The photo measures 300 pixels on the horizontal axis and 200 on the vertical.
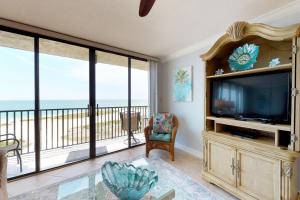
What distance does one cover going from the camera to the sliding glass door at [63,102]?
2676 mm

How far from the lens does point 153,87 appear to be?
3.80 meters

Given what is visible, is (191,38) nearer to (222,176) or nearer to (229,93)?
(229,93)

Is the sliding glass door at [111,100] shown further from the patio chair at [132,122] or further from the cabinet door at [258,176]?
the cabinet door at [258,176]

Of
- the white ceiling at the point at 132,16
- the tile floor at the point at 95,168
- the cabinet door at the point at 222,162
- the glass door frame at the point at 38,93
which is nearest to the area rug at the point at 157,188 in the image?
the tile floor at the point at 95,168

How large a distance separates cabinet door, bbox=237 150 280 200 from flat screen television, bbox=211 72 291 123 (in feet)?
1.38

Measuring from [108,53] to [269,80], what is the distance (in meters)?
2.84

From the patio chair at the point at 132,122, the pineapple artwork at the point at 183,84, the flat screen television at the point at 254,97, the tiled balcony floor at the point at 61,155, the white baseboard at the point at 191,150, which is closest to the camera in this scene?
the flat screen television at the point at 254,97

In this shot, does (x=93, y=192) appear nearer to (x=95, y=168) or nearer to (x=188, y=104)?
(x=95, y=168)

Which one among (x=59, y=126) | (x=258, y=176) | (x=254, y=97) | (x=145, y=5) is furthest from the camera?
(x=59, y=126)

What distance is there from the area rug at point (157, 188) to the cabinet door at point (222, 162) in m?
0.23

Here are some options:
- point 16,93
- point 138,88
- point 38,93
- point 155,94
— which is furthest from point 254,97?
point 16,93

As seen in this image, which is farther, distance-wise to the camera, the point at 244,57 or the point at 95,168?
the point at 95,168

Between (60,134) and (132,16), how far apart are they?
314 centimetres

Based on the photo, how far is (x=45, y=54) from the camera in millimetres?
2652
